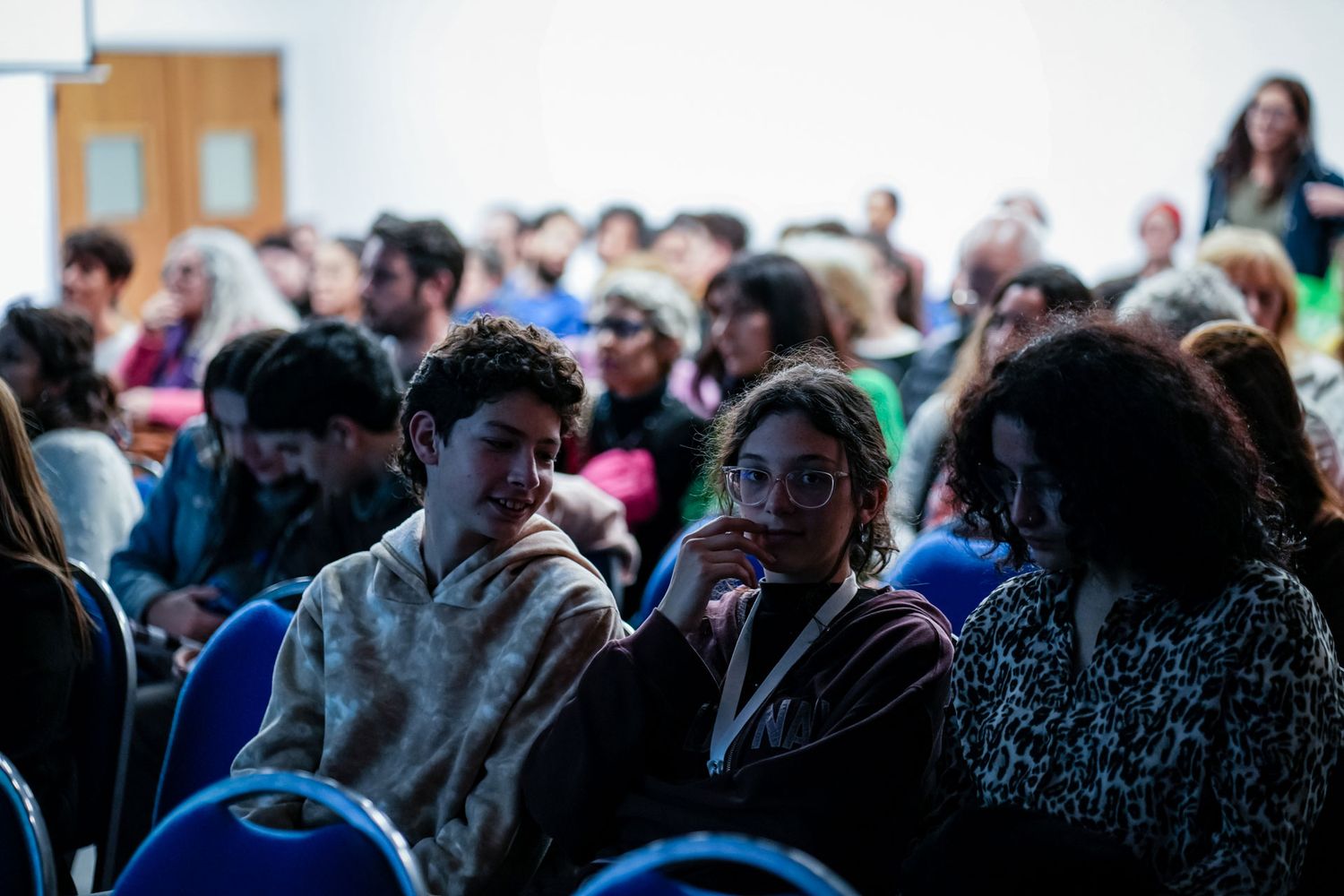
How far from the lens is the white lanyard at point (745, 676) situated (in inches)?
67.5

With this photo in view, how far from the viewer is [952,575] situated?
7.86ft

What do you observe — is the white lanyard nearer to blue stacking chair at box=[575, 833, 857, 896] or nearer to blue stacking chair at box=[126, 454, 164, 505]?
blue stacking chair at box=[575, 833, 857, 896]

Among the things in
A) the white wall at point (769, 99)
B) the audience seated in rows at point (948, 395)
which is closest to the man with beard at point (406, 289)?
the audience seated in rows at point (948, 395)

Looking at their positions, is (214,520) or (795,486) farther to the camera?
(214,520)

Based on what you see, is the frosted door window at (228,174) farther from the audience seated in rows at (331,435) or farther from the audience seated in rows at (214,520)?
the audience seated in rows at (331,435)

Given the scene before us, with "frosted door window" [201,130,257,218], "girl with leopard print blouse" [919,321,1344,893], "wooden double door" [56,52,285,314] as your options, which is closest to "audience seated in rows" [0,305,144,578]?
→ "girl with leopard print blouse" [919,321,1344,893]

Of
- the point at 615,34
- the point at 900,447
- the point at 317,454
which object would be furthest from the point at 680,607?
the point at 615,34

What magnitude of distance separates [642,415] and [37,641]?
188cm

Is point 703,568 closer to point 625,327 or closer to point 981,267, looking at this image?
point 625,327

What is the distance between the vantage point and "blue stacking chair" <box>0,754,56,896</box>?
1562mm

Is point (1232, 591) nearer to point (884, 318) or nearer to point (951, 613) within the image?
point (951, 613)

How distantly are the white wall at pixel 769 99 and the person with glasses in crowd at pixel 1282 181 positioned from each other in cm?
288

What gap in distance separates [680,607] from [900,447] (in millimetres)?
2167

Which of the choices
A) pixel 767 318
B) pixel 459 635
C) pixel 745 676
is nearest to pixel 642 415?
pixel 767 318
